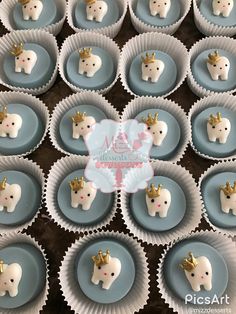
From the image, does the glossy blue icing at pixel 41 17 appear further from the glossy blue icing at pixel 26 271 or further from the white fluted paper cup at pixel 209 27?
the glossy blue icing at pixel 26 271

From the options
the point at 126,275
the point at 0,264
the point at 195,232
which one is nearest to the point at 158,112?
the point at 195,232

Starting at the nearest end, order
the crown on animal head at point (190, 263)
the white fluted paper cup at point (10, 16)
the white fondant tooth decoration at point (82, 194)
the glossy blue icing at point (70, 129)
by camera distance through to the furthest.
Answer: the crown on animal head at point (190, 263)
the white fondant tooth decoration at point (82, 194)
the glossy blue icing at point (70, 129)
the white fluted paper cup at point (10, 16)

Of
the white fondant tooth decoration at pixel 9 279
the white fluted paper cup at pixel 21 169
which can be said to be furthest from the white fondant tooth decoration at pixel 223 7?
the white fondant tooth decoration at pixel 9 279

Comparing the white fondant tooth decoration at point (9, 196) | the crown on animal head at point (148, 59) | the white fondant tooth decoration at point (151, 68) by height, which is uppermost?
the crown on animal head at point (148, 59)

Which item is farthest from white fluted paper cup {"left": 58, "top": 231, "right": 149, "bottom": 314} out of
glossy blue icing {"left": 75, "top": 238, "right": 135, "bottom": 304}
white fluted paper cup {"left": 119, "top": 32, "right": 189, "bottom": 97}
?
white fluted paper cup {"left": 119, "top": 32, "right": 189, "bottom": 97}

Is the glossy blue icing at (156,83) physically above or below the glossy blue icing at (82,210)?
above

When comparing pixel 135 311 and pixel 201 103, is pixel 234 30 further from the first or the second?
pixel 135 311
